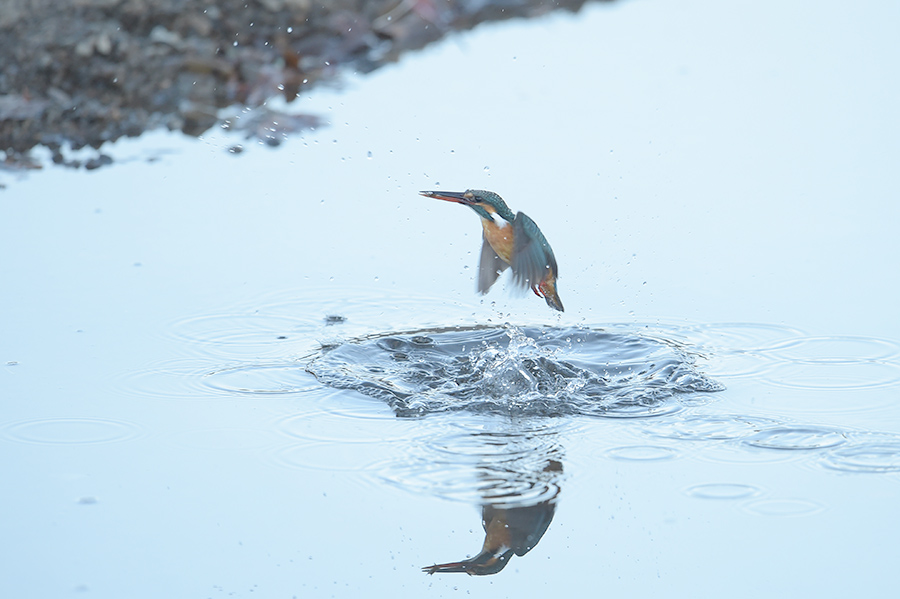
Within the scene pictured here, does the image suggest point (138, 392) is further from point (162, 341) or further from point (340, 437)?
point (340, 437)

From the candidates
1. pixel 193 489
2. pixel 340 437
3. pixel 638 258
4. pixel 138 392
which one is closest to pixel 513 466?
pixel 340 437

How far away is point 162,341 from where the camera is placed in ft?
12.8

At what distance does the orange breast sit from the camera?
377 cm

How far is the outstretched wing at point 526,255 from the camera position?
3.67 m

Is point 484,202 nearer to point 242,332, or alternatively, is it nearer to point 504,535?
point 242,332

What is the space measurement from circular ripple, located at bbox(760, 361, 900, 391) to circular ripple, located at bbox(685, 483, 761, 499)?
0.75m

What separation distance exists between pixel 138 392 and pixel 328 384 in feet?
1.90

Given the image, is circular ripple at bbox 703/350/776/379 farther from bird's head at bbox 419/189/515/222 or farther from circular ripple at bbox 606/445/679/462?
bird's head at bbox 419/189/515/222

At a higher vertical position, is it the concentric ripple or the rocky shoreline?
the rocky shoreline

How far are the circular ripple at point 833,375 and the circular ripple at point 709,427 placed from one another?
324 mm

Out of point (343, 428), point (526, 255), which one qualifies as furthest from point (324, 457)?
point (526, 255)

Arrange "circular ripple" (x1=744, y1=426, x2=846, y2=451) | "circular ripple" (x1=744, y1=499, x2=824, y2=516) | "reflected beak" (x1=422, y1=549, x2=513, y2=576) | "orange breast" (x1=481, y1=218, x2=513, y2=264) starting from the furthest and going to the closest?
"orange breast" (x1=481, y1=218, x2=513, y2=264)
"circular ripple" (x1=744, y1=426, x2=846, y2=451)
"circular ripple" (x1=744, y1=499, x2=824, y2=516)
"reflected beak" (x1=422, y1=549, x2=513, y2=576)

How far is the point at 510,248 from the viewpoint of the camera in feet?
12.3

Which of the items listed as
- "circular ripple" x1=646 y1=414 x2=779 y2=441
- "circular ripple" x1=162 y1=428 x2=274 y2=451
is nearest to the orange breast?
"circular ripple" x1=646 y1=414 x2=779 y2=441
